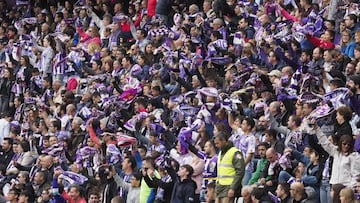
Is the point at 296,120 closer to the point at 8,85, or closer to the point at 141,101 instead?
the point at 141,101

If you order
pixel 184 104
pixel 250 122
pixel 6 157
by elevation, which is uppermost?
pixel 184 104

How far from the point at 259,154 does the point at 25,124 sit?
22.5 ft

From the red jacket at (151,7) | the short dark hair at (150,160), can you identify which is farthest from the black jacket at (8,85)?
the short dark hair at (150,160)

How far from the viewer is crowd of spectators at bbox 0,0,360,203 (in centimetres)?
1393

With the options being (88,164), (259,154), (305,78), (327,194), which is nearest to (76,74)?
(88,164)

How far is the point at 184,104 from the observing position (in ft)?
56.2

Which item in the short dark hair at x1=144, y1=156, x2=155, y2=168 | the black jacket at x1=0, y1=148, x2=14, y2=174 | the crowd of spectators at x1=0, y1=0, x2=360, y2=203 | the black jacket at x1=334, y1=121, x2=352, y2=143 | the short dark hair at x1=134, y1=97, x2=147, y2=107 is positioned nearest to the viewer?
the black jacket at x1=334, y1=121, x2=352, y2=143

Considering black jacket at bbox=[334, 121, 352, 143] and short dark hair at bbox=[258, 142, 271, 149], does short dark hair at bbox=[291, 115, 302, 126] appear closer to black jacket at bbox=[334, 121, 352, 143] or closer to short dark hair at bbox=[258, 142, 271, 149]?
short dark hair at bbox=[258, 142, 271, 149]

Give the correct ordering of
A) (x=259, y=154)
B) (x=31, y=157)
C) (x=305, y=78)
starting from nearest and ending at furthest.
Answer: (x=259, y=154) → (x=305, y=78) → (x=31, y=157)

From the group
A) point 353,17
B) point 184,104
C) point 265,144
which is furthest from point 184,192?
point 353,17

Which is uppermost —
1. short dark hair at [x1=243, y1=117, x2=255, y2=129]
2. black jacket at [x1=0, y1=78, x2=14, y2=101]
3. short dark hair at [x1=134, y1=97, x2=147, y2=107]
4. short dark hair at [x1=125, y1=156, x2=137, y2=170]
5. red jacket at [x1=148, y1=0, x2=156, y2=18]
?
red jacket at [x1=148, y1=0, x2=156, y2=18]

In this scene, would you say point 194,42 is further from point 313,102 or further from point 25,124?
point 313,102

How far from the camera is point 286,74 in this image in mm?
16531

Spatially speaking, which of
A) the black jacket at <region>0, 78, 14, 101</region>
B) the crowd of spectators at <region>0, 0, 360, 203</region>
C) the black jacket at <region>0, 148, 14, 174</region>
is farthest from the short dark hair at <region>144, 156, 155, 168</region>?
the black jacket at <region>0, 78, 14, 101</region>
